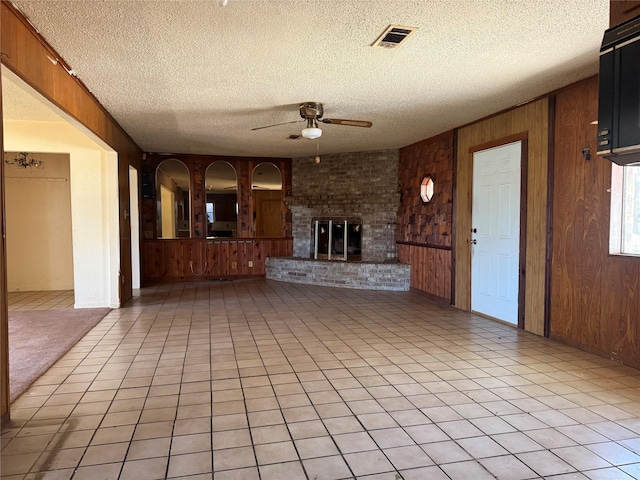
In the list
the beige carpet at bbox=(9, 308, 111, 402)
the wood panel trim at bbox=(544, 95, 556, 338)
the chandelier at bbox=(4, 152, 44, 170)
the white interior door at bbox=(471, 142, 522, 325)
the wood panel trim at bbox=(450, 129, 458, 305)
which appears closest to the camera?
the beige carpet at bbox=(9, 308, 111, 402)

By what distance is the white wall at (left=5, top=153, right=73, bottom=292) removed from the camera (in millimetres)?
6910

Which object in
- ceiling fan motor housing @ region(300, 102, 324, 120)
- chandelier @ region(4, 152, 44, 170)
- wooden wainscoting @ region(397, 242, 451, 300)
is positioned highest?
ceiling fan motor housing @ region(300, 102, 324, 120)

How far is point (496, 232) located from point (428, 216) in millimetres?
1638

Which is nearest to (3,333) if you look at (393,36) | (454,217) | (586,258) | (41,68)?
(41,68)

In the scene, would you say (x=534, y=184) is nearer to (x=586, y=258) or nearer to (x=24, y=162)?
(x=586, y=258)

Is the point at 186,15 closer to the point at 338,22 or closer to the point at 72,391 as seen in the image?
the point at 338,22

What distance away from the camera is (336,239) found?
322 inches

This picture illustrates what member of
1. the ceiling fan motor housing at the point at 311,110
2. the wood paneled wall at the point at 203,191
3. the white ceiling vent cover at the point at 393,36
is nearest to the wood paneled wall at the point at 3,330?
the white ceiling vent cover at the point at 393,36

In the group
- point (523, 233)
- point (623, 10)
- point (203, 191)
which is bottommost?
point (523, 233)

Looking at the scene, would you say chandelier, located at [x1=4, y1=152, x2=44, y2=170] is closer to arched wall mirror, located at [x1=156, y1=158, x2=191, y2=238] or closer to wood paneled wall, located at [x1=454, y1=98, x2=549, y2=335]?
arched wall mirror, located at [x1=156, y1=158, x2=191, y2=238]

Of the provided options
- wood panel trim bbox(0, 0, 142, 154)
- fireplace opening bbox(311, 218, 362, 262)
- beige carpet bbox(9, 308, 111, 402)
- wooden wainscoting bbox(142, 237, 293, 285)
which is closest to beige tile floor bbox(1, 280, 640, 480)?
beige carpet bbox(9, 308, 111, 402)

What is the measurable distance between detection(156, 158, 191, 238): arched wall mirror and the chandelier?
194 centimetres

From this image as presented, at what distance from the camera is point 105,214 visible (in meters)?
5.40

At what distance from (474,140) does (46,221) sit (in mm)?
7048
